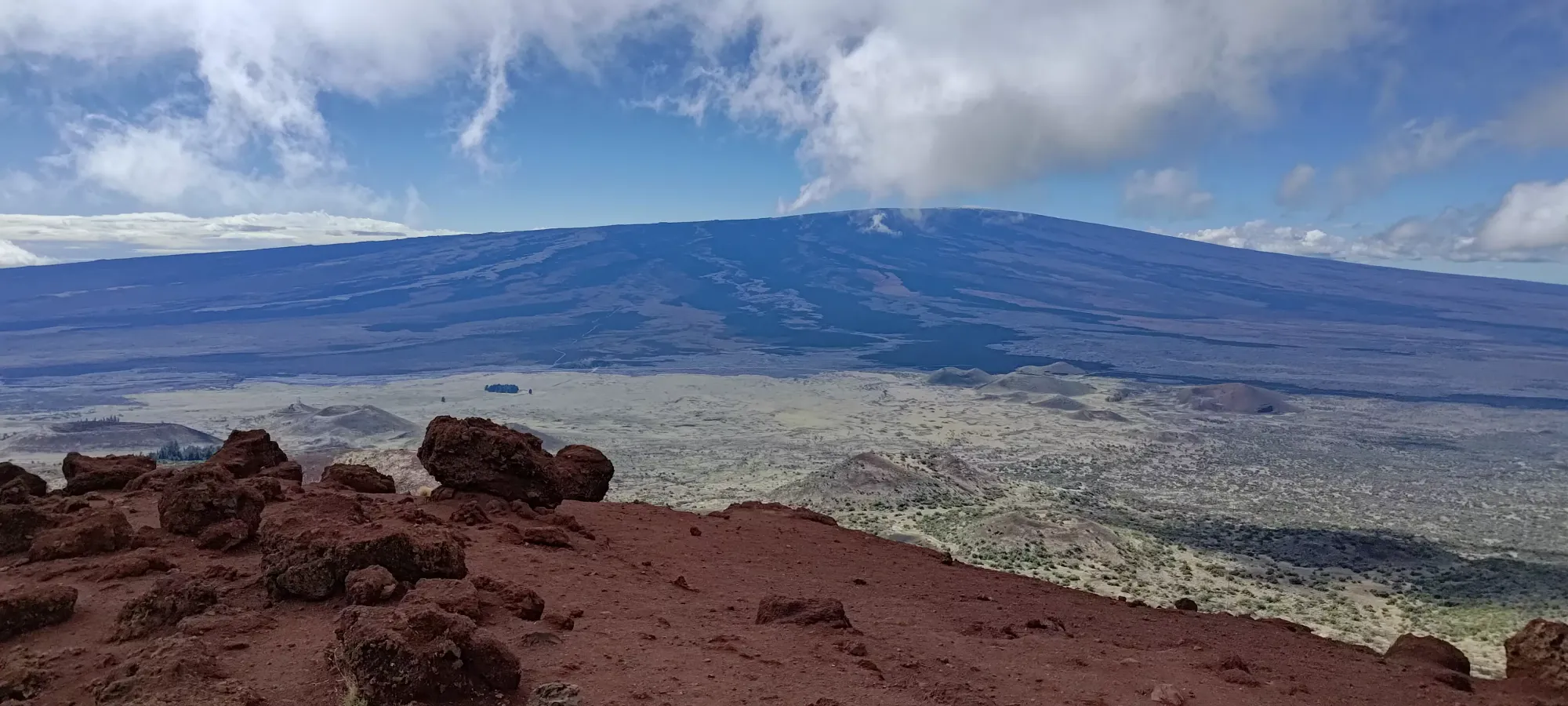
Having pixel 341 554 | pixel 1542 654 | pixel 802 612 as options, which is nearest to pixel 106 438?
pixel 341 554

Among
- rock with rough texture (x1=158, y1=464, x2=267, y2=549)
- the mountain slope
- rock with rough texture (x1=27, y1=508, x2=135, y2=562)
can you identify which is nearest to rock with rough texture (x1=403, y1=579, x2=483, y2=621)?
rock with rough texture (x1=158, y1=464, x2=267, y2=549)

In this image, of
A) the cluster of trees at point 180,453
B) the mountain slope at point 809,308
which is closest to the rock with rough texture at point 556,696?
the cluster of trees at point 180,453

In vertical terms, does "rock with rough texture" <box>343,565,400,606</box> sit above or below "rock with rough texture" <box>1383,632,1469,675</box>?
above

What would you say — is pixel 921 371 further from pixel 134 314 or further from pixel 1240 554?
pixel 134 314

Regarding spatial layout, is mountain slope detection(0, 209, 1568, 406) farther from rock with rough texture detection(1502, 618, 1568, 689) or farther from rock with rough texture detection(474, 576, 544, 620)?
rock with rough texture detection(474, 576, 544, 620)

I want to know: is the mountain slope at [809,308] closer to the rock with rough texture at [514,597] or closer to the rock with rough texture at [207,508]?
the rock with rough texture at [207,508]
